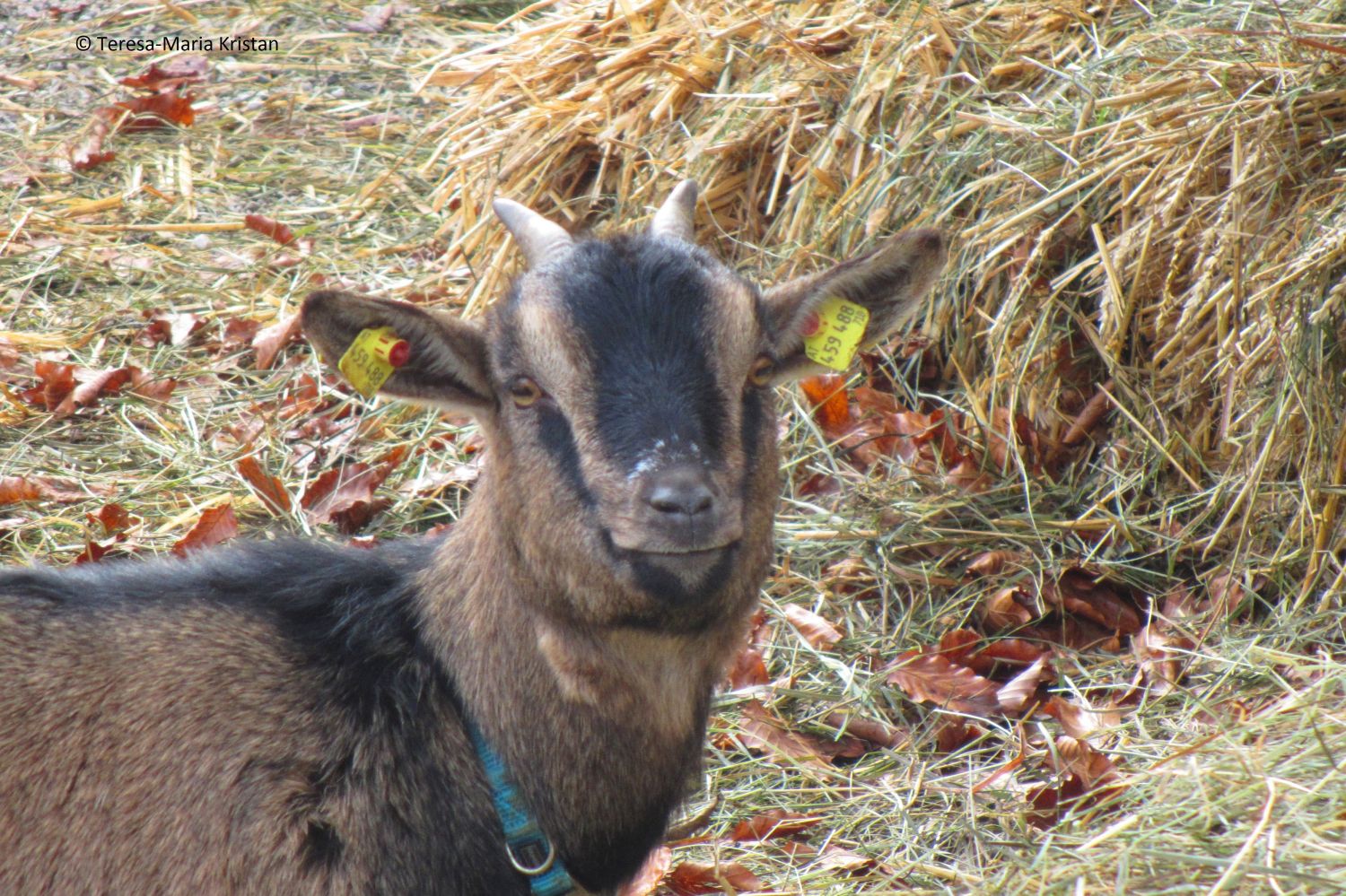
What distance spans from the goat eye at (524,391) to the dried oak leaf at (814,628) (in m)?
2.04

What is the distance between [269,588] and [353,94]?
6350mm

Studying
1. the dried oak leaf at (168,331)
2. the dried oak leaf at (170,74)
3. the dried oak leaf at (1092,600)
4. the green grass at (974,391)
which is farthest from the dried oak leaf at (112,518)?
the dried oak leaf at (170,74)

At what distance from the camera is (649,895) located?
14.1ft

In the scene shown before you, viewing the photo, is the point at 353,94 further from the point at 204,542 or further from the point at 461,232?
the point at 204,542

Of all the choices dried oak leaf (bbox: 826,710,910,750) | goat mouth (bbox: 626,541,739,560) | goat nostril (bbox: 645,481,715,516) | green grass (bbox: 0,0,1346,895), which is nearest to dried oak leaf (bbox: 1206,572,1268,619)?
green grass (bbox: 0,0,1346,895)

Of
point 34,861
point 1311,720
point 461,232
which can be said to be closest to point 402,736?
point 34,861

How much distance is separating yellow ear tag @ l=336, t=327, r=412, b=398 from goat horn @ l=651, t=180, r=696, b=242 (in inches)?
35.5

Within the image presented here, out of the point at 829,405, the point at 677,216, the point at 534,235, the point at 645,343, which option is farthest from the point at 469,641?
the point at 829,405

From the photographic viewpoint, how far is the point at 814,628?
5.29 meters

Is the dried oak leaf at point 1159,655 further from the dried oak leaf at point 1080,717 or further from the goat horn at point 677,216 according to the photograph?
the goat horn at point 677,216

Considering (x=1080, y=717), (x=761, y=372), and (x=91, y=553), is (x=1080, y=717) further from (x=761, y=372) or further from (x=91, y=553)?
(x=91, y=553)

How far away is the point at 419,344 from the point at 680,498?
0.89 meters

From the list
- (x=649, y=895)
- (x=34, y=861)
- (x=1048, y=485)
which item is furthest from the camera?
(x=1048, y=485)

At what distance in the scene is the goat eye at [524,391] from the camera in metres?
3.58
